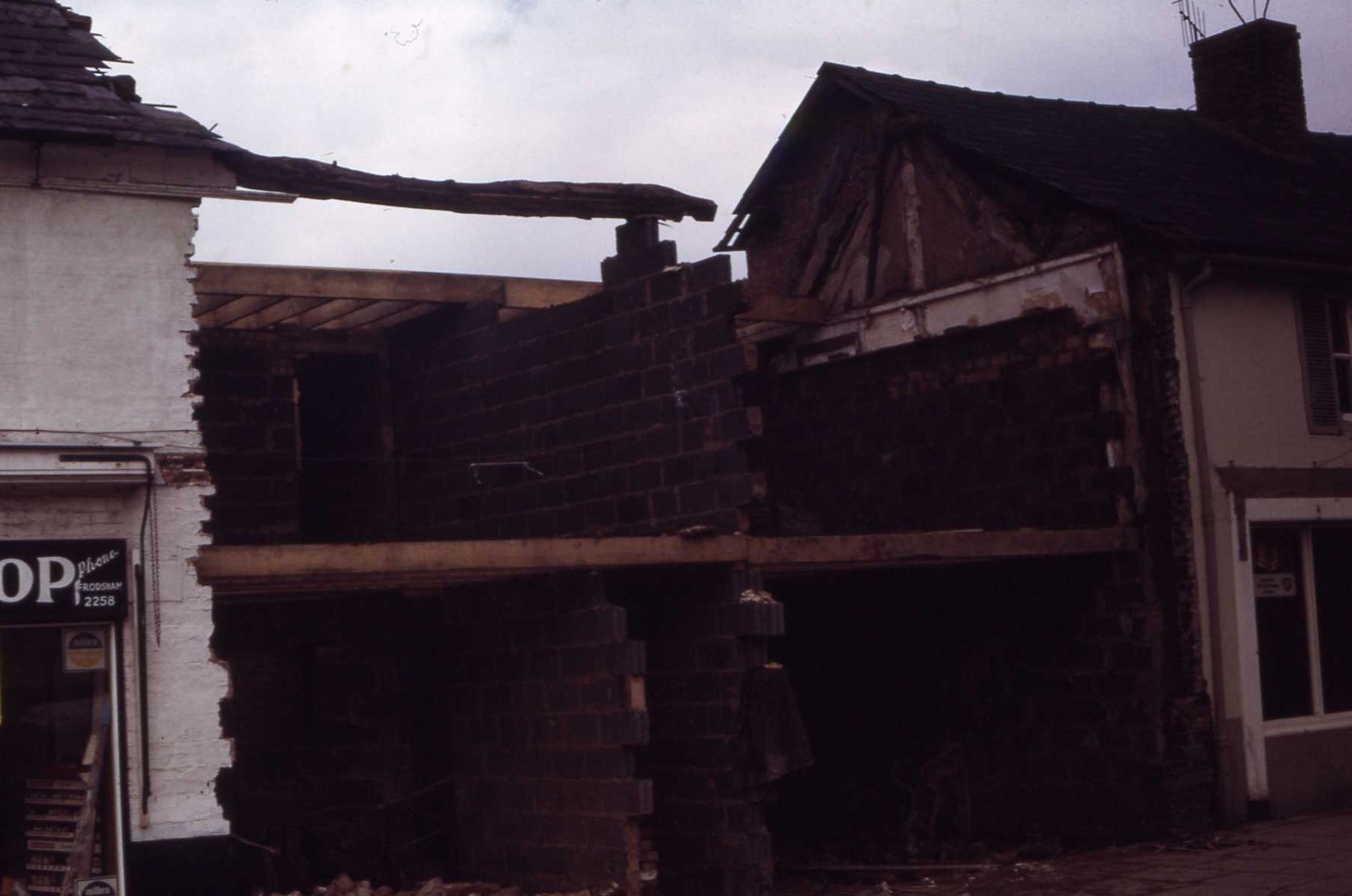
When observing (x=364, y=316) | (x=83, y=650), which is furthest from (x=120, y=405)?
(x=364, y=316)

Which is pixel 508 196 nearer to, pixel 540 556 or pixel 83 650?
pixel 540 556

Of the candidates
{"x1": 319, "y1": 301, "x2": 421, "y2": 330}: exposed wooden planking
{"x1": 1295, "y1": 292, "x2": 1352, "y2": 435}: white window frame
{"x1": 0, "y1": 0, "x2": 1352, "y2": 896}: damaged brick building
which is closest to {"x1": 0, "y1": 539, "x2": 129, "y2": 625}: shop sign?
{"x1": 0, "y1": 0, "x2": 1352, "y2": 896}: damaged brick building

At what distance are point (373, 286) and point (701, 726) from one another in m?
4.77

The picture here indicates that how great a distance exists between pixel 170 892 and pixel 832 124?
11844mm

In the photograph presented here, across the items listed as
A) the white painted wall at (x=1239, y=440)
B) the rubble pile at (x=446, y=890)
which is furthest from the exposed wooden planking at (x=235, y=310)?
the white painted wall at (x=1239, y=440)

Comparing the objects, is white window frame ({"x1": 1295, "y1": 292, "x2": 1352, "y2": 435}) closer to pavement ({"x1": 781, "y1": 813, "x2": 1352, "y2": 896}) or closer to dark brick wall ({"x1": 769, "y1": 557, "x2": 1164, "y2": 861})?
dark brick wall ({"x1": 769, "y1": 557, "x2": 1164, "y2": 861})

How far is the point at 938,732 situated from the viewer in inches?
612

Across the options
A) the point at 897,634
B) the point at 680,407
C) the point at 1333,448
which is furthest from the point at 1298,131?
A: the point at 680,407

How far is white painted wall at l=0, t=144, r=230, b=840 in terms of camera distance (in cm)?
986

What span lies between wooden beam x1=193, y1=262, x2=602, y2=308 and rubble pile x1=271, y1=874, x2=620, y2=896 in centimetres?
465

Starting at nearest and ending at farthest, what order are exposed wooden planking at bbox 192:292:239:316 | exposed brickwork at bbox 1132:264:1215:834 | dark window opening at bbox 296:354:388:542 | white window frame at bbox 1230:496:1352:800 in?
1. exposed wooden planking at bbox 192:292:239:316
2. exposed brickwork at bbox 1132:264:1215:834
3. white window frame at bbox 1230:496:1352:800
4. dark window opening at bbox 296:354:388:542

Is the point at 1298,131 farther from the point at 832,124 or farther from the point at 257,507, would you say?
the point at 257,507

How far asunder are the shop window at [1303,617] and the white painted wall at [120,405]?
31.5 ft

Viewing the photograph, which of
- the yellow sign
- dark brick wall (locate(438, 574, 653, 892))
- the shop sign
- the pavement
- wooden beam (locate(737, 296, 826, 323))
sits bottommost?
the pavement
